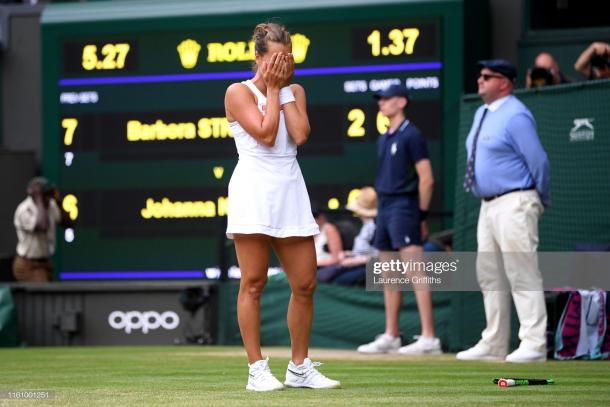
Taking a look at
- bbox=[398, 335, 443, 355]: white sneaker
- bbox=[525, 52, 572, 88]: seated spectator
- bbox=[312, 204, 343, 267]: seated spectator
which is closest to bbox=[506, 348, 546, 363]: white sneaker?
bbox=[398, 335, 443, 355]: white sneaker

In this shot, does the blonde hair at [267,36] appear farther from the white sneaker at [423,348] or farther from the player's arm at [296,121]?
the white sneaker at [423,348]

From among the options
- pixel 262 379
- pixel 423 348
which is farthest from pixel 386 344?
pixel 262 379

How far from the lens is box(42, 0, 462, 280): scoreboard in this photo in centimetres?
1454

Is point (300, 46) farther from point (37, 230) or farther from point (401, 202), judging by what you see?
point (401, 202)

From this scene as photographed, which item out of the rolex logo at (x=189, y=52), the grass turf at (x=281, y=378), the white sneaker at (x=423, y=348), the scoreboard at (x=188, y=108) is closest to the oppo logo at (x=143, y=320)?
the scoreboard at (x=188, y=108)

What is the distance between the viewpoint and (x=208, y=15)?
15.2 meters

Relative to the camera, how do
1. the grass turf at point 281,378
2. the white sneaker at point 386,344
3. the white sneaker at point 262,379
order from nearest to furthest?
1. the grass turf at point 281,378
2. the white sneaker at point 262,379
3. the white sneaker at point 386,344

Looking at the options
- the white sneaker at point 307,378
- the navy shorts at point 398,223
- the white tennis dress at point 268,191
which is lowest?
the white sneaker at point 307,378

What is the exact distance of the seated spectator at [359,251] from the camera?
44.2 ft

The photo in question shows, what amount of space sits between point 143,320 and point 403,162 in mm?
4780

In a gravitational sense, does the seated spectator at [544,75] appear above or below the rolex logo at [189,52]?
below

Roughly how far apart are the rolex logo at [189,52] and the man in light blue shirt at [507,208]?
547 centimetres

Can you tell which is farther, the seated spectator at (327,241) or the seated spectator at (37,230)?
the seated spectator at (37,230)

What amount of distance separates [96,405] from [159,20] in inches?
378
